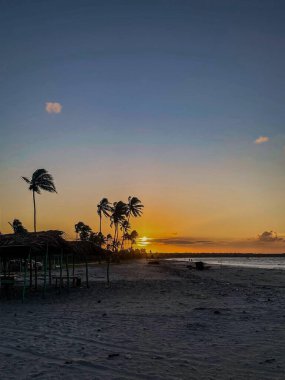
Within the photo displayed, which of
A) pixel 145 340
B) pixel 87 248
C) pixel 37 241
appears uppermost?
pixel 37 241

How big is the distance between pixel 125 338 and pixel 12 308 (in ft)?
27.1

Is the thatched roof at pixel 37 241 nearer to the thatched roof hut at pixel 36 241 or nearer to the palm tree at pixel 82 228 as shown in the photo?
the thatched roof hut at pixel 36 241

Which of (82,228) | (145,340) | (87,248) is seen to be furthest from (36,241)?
(82,228)

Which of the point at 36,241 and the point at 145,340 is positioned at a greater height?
the point at 36,241

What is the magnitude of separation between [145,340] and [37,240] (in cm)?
1183

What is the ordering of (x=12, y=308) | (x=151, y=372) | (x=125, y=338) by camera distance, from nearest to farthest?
1. (x=151, y=372)
2. (x=125, y=338)
3. (x=12, y=308)

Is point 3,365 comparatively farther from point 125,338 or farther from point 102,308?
point 102,308

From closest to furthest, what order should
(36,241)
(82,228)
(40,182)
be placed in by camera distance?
1. (36,241)
2. (40,182)
3. (82,228)

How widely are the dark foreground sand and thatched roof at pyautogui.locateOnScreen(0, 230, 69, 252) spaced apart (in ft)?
11.5

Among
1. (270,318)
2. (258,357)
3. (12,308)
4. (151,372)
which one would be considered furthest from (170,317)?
(12,308)

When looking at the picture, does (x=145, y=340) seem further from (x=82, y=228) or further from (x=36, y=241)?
(x=82, y=228)

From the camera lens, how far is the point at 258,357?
7.68 meters

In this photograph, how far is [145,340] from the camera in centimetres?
916

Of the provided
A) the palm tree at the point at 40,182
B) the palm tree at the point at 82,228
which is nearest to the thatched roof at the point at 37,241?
the palm tree at the point at 40,182
